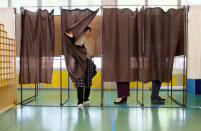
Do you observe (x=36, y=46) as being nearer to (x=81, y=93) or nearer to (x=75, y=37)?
(x=75, y=37)

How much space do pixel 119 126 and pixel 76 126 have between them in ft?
1.84

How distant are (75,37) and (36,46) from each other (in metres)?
0.81

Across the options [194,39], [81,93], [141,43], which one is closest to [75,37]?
[81,93]

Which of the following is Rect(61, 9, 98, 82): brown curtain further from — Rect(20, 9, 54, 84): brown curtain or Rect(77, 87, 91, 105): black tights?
Rect(20, 9, 54, 84): brown curtain

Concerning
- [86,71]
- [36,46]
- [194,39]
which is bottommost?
[86,71]

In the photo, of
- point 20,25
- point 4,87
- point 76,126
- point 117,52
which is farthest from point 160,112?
point 20,25

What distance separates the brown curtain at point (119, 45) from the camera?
12.1ft

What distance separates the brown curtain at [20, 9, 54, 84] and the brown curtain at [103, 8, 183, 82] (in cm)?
107

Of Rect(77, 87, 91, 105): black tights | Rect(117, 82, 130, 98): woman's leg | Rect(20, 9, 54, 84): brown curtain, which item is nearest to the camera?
Rect(77, 87, 91, 105): black tights

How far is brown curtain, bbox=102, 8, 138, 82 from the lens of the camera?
12.1 feet

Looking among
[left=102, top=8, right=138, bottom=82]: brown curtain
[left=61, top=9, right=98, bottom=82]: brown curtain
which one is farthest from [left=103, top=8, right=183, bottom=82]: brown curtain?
[left=61, top=9, right=98, bottom=82]: brown curtain

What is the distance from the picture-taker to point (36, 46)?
3820mm

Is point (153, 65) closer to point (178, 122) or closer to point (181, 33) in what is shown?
point (181, 33)

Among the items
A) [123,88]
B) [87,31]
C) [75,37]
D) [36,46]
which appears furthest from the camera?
[123,88]
